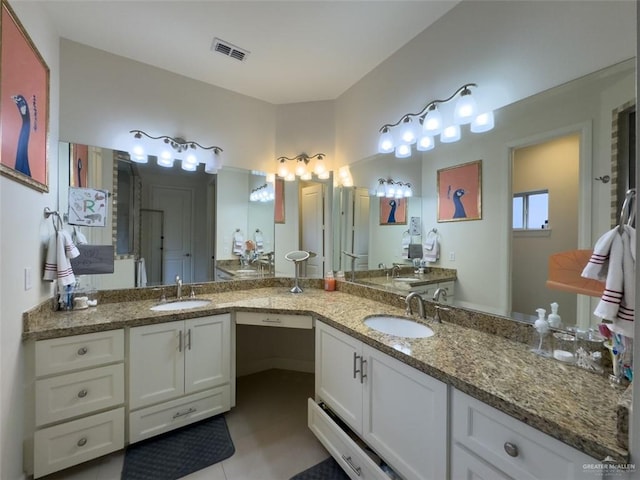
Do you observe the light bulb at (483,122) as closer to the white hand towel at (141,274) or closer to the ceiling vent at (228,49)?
the ceiling vent at (228,49)

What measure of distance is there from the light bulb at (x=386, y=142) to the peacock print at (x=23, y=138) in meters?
2.07

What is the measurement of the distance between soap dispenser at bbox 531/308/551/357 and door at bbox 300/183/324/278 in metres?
1.77

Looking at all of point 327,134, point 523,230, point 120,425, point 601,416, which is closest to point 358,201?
point 327,134

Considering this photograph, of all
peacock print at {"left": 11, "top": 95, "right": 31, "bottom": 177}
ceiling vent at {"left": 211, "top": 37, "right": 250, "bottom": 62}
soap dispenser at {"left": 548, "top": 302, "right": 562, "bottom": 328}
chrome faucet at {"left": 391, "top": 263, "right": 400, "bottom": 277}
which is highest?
ceiling vent at {"left": 211, "top": 37, "right": 250, "bottom": 62}

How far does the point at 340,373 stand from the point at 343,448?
36 centimetres

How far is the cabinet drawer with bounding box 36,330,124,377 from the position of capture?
144 centimetres

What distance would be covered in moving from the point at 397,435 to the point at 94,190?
240 cm

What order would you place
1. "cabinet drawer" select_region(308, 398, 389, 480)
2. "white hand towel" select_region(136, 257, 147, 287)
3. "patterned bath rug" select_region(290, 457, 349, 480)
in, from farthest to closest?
"white hand towel" select_region(136, 257, 147, 287) < "patterned bath rug" select_region(290, 457, 349, 480) < "cabinet drawer" select_region(308, 398, 389, 480)

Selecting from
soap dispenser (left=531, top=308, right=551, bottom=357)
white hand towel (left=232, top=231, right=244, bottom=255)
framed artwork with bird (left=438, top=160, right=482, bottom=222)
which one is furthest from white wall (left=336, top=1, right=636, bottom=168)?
white hand towel (left=232, top=231, right=244, bottom=255)

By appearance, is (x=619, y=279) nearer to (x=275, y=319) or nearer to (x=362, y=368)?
(x=362, y=368)

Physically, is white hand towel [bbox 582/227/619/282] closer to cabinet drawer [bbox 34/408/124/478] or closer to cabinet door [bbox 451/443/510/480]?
cabinet door [bbox 451/443/510/480]

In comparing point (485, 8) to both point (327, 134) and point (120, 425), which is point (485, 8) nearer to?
point (327, 134)

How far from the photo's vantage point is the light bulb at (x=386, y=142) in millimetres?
2082

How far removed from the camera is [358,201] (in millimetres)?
2467
